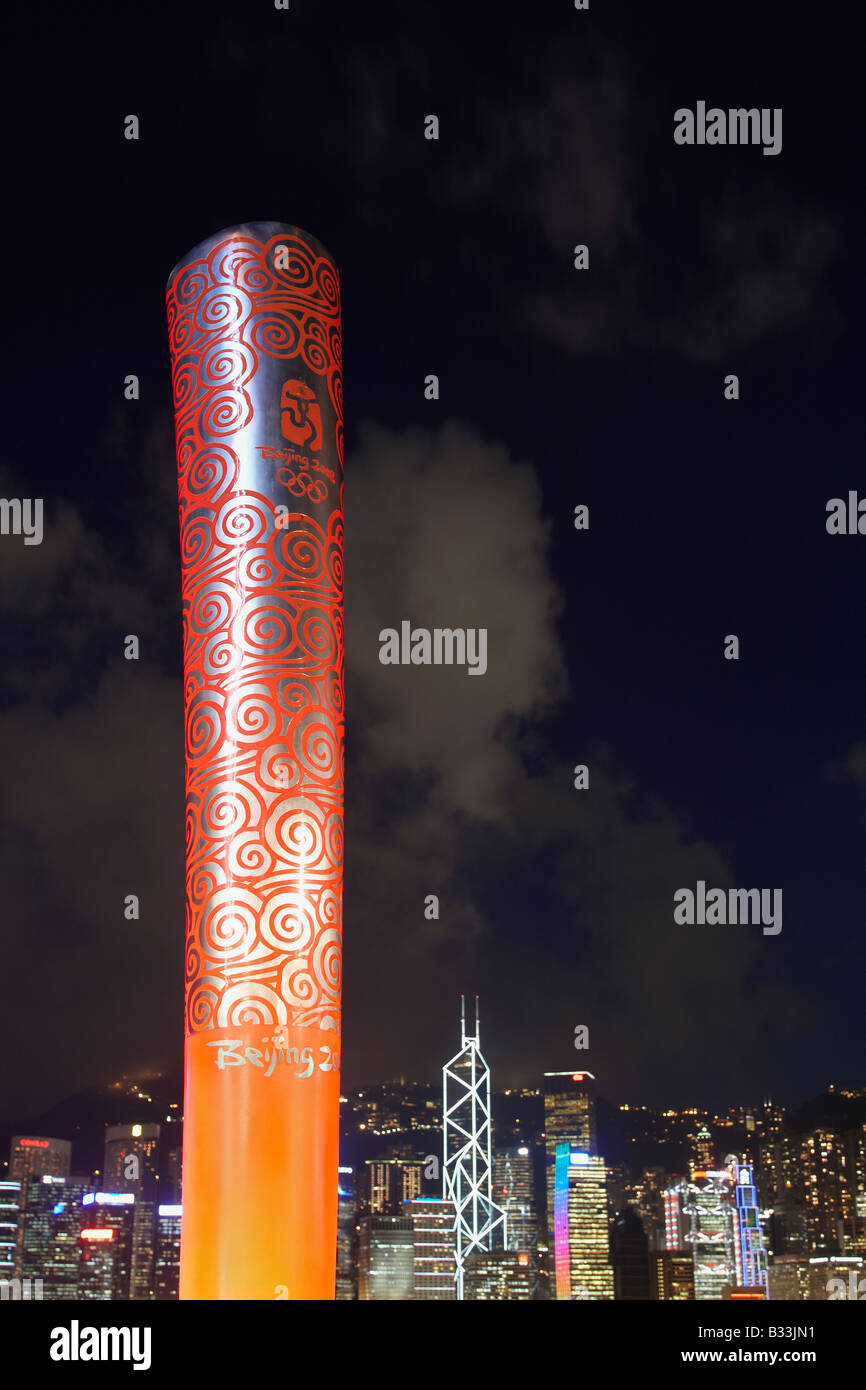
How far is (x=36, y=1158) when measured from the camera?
31.9m

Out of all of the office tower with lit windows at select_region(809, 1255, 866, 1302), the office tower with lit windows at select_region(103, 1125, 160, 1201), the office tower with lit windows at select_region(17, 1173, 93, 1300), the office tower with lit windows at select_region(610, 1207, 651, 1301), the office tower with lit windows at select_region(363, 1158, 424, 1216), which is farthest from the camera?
the office tower with lit windows at select_region(610, 1207, 651, 1301)

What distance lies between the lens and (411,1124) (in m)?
25.9

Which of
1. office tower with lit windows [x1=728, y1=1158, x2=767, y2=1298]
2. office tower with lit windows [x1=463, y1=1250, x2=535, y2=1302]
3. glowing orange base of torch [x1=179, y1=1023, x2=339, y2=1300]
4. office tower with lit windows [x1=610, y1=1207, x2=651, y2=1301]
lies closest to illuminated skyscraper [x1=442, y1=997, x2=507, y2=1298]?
office tower with lit windows [x1=463, y1=1250, x2=535, y2=1302]

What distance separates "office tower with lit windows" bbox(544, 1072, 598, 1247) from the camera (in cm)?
3194

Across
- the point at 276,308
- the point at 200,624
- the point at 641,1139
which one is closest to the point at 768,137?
the point at 276,308

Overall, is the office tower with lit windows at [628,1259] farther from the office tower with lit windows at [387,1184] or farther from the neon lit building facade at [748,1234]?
the office tower with lit windows at [387,1184]

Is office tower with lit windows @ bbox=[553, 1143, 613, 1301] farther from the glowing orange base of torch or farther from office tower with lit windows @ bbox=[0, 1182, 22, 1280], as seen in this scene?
the glowing orange base of torch

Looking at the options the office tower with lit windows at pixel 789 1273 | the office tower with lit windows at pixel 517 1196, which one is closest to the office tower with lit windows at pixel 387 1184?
the office tower with lit windows at pixel 517 1196

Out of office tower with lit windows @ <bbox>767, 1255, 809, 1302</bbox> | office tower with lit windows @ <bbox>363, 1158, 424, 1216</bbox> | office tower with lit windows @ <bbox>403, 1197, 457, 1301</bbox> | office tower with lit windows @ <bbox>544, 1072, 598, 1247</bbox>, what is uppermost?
office tower with lit windows @ <bbox>544, 1072, 598, 1247</bbox>

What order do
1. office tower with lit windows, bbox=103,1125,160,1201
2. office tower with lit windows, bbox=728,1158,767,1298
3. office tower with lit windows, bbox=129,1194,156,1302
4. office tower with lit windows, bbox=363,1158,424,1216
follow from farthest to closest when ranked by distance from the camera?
office tower with lit windows, bbox=728,1158,767,1298
office tower with lit windows, bbox=363,1158,424,1216
office tower with lit windows, bbox=129,1194,156,1302
office tower with lit windows, bbox=103,1125,160,1201

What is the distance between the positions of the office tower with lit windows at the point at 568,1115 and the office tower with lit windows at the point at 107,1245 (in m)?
9.25

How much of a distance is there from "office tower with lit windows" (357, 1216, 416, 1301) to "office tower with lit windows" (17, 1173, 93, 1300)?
22.7ft

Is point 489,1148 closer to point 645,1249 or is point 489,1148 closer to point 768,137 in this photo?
point 645,1249
